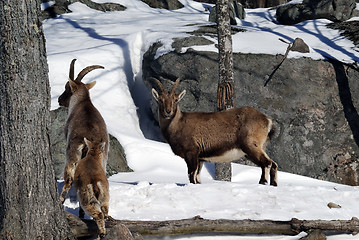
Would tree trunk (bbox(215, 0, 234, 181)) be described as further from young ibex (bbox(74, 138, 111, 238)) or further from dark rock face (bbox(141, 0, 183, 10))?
dark rock face (bbox(141, 0, 183, 10))

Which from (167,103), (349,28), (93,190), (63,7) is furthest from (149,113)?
(93,190)

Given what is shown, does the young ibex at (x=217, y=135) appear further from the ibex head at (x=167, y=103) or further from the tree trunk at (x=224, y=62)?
the tree trunk at (x=224, y=62)

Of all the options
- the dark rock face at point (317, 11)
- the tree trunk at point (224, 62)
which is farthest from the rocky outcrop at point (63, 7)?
the tree trunk at point (224, 62)

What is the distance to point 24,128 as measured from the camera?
5191 millimetres

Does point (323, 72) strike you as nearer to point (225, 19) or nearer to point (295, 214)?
point (225, 19)

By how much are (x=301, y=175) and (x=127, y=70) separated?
19.2ft

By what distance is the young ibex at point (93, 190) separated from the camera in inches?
228

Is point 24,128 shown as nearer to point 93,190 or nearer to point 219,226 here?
point 93,190

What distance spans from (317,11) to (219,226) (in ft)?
45.7

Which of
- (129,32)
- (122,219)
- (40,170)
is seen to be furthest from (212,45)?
(40,170)

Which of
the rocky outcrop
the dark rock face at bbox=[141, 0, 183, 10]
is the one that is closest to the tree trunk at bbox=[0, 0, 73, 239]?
the rocky outcrop

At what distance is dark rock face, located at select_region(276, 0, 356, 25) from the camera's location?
1814 cm

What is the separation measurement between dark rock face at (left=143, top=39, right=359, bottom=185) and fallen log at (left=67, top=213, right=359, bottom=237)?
6327mm

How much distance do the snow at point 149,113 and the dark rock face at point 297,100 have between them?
21.7 inches
